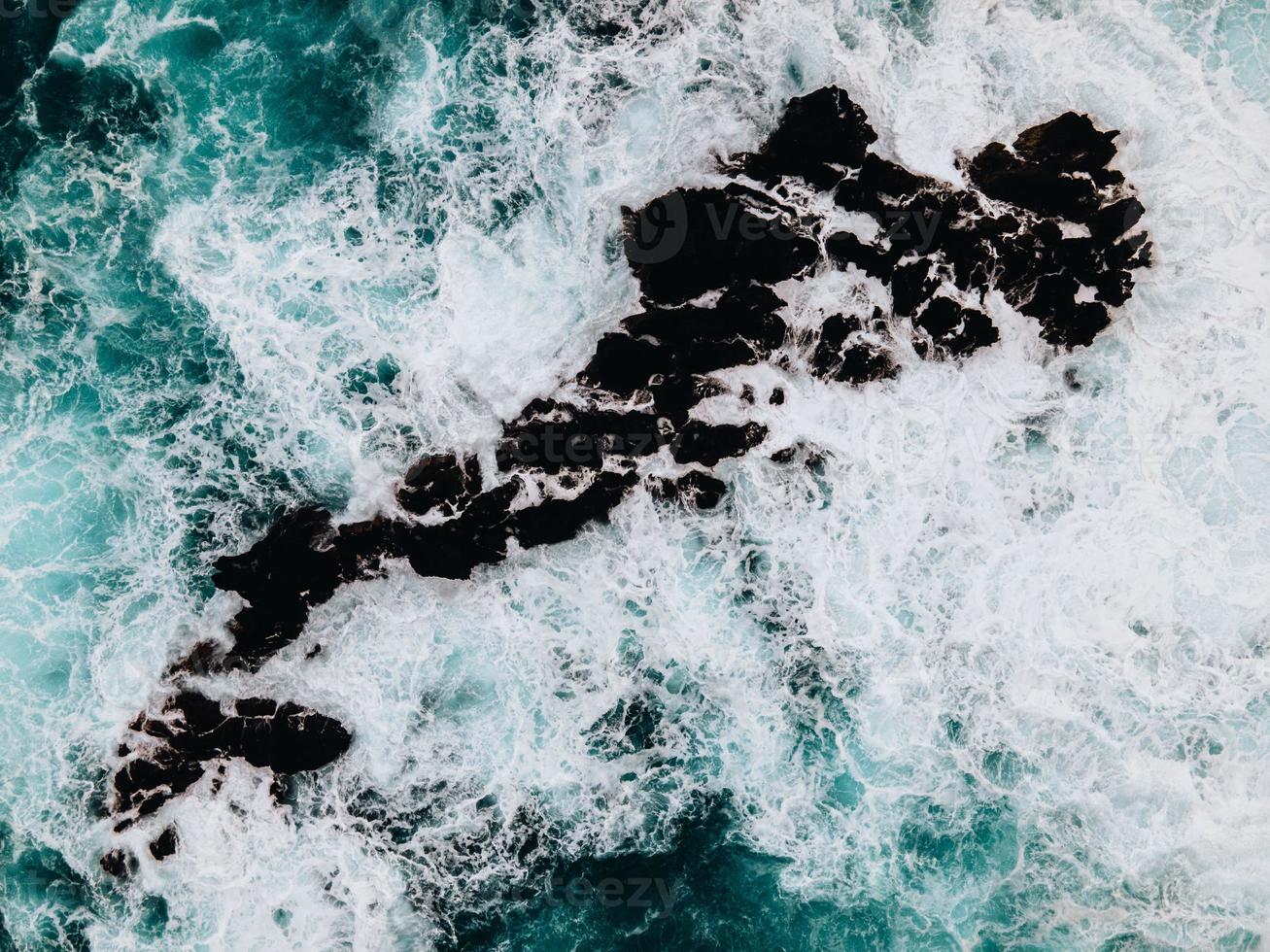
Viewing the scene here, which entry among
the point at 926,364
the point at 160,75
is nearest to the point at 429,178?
the point at 160,75

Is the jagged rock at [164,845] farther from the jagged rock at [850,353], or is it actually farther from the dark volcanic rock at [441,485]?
the jagged rock at [850,353]

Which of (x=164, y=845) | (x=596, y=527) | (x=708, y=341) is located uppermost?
(x=708, y=341)

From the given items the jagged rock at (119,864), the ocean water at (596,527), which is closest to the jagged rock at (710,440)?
the ocean water at (596,527)

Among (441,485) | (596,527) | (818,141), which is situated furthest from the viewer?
(596,527)

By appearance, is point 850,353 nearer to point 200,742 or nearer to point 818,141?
point 818,141

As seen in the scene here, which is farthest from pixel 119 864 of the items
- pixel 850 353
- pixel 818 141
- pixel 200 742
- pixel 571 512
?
pixel 818 141

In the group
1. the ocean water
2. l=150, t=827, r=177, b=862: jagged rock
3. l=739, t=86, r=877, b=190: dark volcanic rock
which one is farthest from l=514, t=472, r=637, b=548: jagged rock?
l=150, t=827, r=177, b=862: jagged rock

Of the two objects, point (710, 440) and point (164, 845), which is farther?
point (164, 845)
